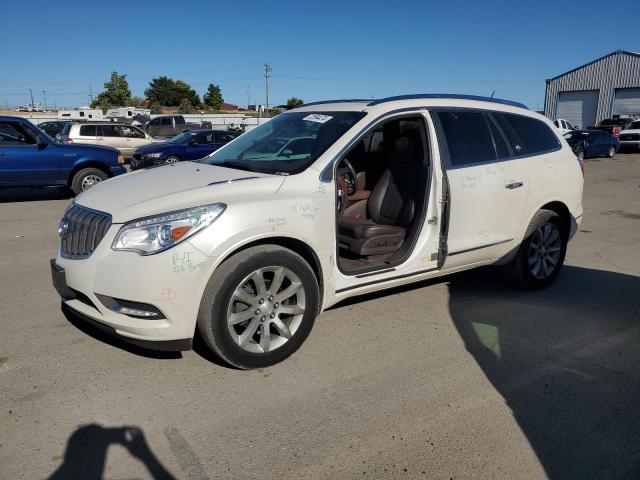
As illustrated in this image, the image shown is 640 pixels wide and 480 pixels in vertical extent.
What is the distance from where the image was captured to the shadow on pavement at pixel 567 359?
282cm

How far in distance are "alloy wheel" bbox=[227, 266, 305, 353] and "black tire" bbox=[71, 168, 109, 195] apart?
8623mm

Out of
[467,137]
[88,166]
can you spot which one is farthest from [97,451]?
[88,166]

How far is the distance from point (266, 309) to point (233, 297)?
265mm

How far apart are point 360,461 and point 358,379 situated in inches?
33.2

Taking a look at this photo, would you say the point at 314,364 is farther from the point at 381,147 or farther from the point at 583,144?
the point at 583,144

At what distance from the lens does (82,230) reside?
347 centimetres

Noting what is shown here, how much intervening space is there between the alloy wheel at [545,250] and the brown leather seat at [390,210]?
1.42 metres

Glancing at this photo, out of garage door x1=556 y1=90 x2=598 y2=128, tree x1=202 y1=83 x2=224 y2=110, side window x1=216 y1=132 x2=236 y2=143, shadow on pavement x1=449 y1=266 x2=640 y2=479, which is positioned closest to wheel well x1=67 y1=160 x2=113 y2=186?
side window x1=216 y1=132 x2=236 y2=143

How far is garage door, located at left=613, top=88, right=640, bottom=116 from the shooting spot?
37.9 metres

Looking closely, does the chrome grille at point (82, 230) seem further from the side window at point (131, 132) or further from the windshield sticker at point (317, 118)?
the side window at point (131, 132)

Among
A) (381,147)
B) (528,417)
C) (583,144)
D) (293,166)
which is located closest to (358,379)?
(528,417)

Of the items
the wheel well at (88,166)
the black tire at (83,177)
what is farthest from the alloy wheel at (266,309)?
the wheel well at (88,166)

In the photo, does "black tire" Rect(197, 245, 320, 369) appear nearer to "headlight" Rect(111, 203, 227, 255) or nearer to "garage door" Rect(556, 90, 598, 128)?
"headlight" Rect(111, 203, 227, 255)

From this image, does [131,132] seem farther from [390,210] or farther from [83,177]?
[390,210]
